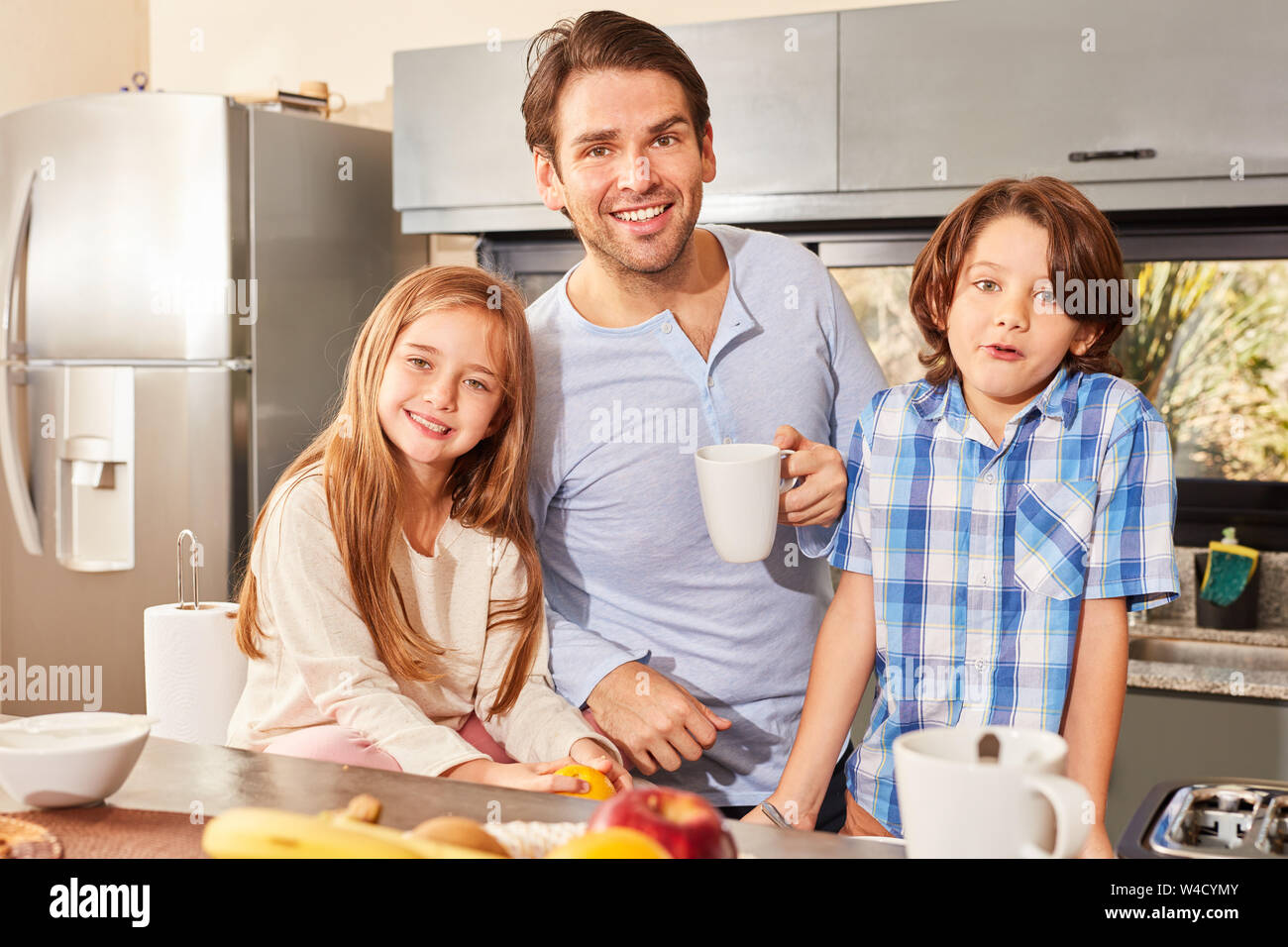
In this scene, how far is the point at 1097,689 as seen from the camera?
117cm

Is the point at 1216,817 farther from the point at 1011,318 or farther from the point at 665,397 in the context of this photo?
the point at 665,397

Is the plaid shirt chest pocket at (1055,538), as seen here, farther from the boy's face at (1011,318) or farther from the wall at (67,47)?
the wall at (67,47)

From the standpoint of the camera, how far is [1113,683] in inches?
45.9

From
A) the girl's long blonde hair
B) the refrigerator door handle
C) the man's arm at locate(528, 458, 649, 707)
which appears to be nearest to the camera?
the girl's long blonde hair

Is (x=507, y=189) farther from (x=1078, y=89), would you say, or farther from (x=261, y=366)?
(x=1078, y=89)

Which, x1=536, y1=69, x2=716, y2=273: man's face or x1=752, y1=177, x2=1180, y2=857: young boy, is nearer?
x1=752, y1=177, x2=1180, y2=857: young boy

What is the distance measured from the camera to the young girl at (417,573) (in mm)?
1196

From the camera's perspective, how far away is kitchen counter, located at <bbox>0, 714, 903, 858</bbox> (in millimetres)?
795

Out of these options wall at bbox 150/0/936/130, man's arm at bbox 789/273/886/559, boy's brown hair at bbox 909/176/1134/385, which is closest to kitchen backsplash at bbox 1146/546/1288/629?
man's arm at bbox 789/273/886/559

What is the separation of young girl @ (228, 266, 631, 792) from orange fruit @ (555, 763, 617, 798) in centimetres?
7

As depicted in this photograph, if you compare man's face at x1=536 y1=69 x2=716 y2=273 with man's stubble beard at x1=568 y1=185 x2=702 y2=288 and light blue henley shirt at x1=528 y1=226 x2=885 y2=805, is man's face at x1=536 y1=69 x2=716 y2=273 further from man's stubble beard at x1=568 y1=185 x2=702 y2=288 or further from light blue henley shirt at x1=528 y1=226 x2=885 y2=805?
light blue henley shirt at x1=528 y1=226 x2=885 y2=805
